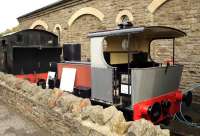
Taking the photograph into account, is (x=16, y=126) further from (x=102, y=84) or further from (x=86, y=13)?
(x=86, y=13)

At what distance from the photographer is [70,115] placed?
6293 millimetres

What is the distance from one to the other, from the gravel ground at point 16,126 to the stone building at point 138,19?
20.5ft

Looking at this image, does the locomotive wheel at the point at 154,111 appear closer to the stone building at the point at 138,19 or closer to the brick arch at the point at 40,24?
the stone building at the point at 138,19

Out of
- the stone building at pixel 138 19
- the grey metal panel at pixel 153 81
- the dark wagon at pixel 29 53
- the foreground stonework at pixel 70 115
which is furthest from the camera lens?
the dark wagon at pixel 29 53

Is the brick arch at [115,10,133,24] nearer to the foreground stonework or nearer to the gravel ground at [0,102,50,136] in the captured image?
the foreground stonework

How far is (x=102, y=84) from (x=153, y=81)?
4.29 feet

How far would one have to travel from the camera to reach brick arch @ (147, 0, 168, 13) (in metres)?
11.4

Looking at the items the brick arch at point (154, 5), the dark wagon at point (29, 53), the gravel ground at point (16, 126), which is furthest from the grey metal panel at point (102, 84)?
the dark wagon at point (29, 53)

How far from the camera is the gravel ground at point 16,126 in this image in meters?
7.58

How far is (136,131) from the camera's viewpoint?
15.3 ft

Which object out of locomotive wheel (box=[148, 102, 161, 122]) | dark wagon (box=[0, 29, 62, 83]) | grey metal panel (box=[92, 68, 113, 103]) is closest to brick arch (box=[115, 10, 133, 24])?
dark wagon (box=[0, 29, 62, 83])

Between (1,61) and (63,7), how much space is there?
23.5 feet

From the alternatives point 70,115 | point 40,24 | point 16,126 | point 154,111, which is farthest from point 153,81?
point 40,24

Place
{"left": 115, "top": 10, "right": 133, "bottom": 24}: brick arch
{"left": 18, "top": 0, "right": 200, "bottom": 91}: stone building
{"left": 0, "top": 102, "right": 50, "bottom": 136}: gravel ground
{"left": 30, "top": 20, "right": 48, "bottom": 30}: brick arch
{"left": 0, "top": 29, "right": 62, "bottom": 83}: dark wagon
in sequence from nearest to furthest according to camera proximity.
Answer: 1. {"left": 0, "top": 102, "right": 50, "bottom": 136}: gravel ground
2. {"left": 18, "top": 0, "right": 200, "bottom": 91}: stone building
3. {"left": 0, "top": 29, "right": 62, "bottom": 83}: dark wagon
4. {"left": 115, "top": 10, "right": 133, "bottom": 24}: brick arch
5. {"left": 30, "top": 20, "right": 48, "bottom": 30}: brick arch
